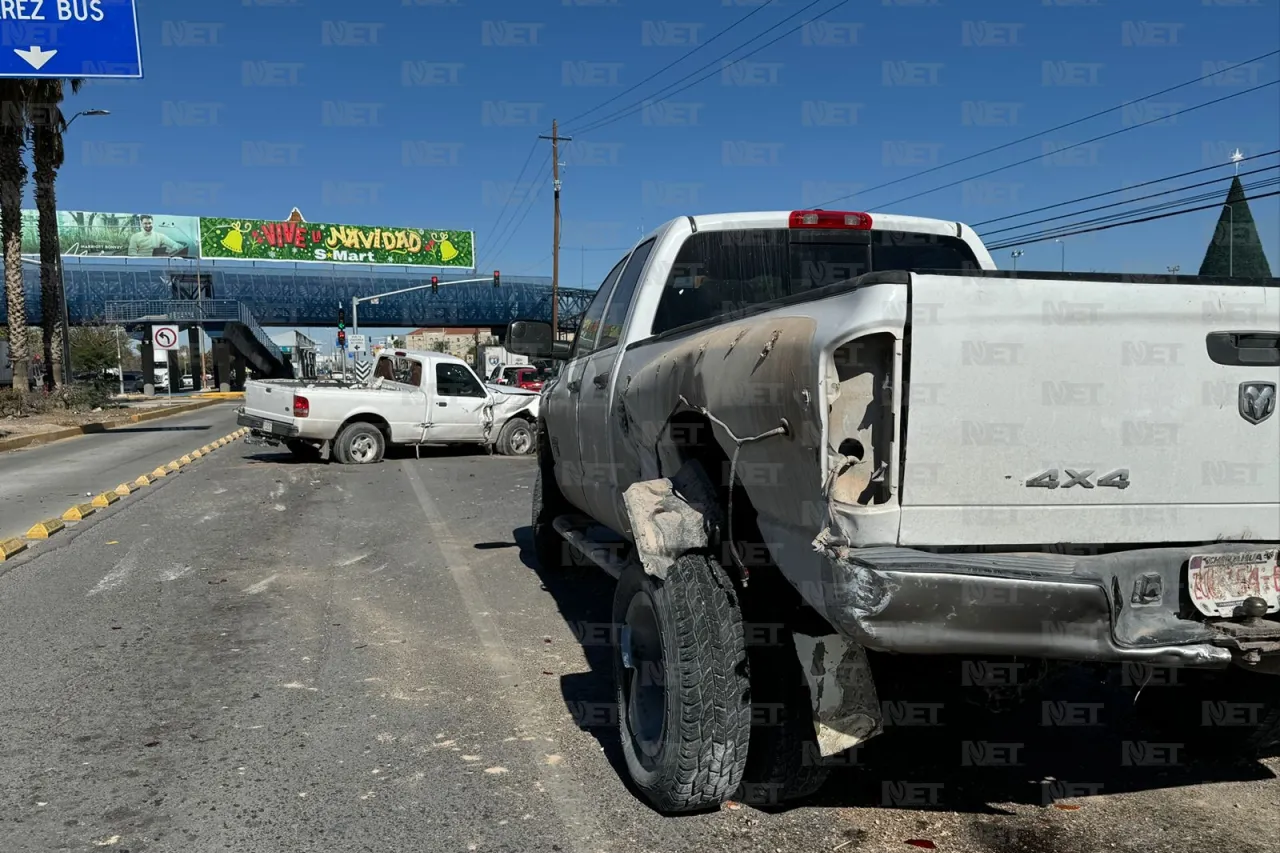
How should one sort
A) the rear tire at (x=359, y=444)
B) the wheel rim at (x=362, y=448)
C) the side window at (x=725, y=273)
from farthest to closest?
the wheel rim at (x=362, y=448) → the rear tire at (x=359, y=444) → the side window at (x=725, y=273)

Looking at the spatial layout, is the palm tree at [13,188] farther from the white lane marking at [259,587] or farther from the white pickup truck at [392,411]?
the white lane marking at [259,587]

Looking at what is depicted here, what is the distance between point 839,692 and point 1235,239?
14388mm

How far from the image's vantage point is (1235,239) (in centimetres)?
1397

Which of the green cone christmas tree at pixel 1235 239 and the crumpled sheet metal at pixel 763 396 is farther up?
the green cone christmas tree at pixel 1235 239

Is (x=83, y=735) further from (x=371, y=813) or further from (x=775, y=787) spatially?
(x=775, y=787)

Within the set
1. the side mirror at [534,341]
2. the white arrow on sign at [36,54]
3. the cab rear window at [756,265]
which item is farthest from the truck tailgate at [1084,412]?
the white arrow on sign at [36,54]

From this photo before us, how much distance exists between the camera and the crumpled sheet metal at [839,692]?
265cm

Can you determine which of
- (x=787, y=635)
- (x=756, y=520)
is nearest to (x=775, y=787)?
(x=787, y=635)

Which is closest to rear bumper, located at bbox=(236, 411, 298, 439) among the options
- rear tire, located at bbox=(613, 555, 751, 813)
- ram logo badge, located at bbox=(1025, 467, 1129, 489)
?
rear tire, located at bbox=(613, 555, 751, 813)

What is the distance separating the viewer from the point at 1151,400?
8.01 ft

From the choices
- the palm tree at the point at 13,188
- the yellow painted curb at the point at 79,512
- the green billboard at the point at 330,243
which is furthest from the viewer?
the green billboard at the point at 330,243

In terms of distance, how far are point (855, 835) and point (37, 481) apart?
42.9 feet

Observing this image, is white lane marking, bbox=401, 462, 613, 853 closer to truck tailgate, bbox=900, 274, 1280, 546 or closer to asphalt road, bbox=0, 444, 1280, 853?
asphalt road, bbox=0, 444, 1280, 853

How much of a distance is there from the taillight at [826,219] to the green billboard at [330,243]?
71.4 metres
